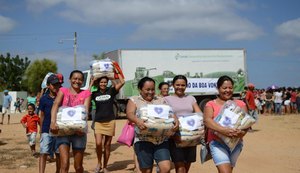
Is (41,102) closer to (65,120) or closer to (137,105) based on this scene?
(65,120)

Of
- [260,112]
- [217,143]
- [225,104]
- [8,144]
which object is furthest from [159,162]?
[260,112]

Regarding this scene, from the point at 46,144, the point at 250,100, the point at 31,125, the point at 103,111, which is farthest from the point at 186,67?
the point at 46,144

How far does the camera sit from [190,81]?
22453 mm

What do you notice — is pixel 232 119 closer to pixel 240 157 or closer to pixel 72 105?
pixel 72 105

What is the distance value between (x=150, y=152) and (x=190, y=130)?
1.98 ft

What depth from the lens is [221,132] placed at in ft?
14.9

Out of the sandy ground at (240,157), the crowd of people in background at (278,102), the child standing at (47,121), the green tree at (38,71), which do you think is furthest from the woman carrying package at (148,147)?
the green tree at (38,71)

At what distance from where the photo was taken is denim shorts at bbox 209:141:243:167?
4.69 metres

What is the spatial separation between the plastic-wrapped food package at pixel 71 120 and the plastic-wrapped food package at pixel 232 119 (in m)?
1.81

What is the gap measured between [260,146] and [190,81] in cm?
1153

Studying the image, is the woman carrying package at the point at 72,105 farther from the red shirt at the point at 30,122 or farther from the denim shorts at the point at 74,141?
the red shirt at the point at 30,122

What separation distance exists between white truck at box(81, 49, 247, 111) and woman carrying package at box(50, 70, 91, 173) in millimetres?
15146

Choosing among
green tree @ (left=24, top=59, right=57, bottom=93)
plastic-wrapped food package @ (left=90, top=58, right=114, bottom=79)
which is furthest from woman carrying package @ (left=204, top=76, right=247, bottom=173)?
green tree @ (left=24, top=59, right=57, bottom=93)

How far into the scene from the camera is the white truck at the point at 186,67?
21531mm
